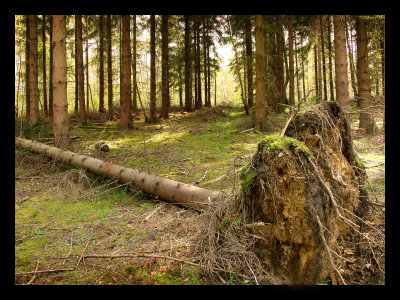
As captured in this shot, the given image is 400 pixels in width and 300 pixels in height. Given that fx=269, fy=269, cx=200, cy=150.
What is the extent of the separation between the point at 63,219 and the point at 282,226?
402 centimetres

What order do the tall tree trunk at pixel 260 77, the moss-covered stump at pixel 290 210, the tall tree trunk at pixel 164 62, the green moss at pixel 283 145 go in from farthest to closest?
the tall tree trunk at pixel 164 62 < the tall tree trunk at pixel 260 77 < the green moss at pixel 283 145 < the moss-covered stump at pixel 290 210

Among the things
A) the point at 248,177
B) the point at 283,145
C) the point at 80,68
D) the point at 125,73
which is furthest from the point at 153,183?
the point at 80,68

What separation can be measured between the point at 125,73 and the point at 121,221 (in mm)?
10678

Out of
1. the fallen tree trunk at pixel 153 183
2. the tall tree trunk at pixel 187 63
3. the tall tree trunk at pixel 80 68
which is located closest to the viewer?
the fallen tree trunk at pixel 153 183

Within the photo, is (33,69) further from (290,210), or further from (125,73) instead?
(290,210)

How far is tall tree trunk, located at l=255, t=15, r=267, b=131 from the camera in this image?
11.7 m

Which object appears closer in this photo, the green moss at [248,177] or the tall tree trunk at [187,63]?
the green moss at [248,177]

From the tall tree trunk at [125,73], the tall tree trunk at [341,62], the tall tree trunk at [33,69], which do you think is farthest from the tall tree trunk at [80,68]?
the tall tree trunk at [341,62]

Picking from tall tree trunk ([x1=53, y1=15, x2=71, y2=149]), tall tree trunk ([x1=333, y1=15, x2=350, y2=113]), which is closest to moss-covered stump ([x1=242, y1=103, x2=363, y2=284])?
tall tree trunk ([x1=333, y1=15, x2=350, y2=113])

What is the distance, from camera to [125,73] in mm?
13812

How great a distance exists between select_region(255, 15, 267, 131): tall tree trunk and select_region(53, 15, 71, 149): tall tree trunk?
A: 761cm

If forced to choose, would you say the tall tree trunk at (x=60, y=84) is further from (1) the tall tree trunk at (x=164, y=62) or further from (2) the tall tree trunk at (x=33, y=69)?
(1) the tall tree trunk at (x=164, y=62)

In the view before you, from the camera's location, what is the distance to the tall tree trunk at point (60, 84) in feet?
29.4

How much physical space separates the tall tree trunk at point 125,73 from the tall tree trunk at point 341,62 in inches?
366
